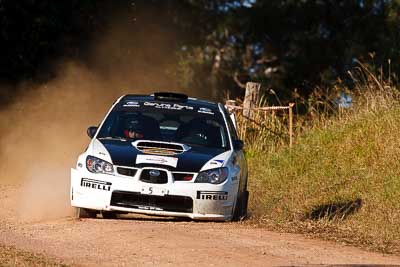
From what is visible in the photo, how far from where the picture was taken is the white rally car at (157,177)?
1339 cm

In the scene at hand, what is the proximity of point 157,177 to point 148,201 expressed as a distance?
30 centimetres

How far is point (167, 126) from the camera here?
15.0 metres

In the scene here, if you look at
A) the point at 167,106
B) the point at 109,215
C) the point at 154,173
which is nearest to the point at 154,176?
the point at 154,173

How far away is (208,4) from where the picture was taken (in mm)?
48406

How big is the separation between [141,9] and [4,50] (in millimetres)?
7388

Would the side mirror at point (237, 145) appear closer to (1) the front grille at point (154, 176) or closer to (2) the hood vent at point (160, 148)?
(2) the hood vent at point (160, 148)

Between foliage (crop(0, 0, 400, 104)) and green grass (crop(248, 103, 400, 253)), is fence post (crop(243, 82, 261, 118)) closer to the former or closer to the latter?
green grass (crop(248, 103, 400, 253))

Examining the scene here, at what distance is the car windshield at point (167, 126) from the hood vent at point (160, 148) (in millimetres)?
468

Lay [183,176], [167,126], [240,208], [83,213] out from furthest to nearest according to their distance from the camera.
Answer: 1. [167,126]
2. [240,208]
3. [83,213]
4. [183,176]

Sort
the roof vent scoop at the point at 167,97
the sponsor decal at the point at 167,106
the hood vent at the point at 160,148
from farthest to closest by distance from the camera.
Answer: the roof vent scoop at the point at 167,97, the sponsor decal at the point at 167,106, the hood vent at the point at 160,148

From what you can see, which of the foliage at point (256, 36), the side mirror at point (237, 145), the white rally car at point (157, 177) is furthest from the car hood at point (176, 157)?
the foliage at point (256, 36)

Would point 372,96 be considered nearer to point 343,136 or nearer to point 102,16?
point 343,136

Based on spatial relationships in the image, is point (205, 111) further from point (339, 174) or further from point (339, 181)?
point (339, 174)

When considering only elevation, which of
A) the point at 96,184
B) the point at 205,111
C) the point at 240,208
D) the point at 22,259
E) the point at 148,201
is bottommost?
the point at 22,259
